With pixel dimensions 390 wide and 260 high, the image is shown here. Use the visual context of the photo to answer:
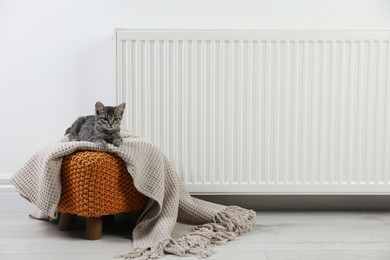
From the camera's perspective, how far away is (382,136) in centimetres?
221

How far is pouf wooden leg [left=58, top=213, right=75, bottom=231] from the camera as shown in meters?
1.95

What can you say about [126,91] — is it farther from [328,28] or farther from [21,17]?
[328,28]

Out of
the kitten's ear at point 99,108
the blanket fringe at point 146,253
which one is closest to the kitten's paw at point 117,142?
the kitten's ear at point 99,108

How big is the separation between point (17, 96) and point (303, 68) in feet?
4.02

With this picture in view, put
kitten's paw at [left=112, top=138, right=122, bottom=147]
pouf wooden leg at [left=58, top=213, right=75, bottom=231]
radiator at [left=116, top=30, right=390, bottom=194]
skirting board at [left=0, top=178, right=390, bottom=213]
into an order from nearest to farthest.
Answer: kitten's paw at [left=112, top=138, right=122, bottom=147] < pouf wooden leg at [left=58, top=213, right=75, bottom=231] < radiator at [left=116, top=30, right=390, bottom=194] < skirting board at [left=0, top=178, right=390, bottom=213]

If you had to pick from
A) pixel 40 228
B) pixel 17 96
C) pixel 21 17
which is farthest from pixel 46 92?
pixel 40 228

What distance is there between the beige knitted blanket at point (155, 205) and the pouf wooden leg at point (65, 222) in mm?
120

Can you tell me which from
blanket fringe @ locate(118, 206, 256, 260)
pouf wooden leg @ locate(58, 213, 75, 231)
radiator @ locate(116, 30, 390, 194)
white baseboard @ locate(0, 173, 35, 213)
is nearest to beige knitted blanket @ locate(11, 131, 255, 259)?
blanket fringe @ locate(118, 206, 256, 260)

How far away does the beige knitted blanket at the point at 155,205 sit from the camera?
171cm

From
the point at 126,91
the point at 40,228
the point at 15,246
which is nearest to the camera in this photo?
the point at 15,246

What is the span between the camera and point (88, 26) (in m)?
2.27

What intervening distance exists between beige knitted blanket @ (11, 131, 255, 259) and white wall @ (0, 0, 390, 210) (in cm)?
40

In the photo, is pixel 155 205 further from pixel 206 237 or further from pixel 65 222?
pixel 65 222

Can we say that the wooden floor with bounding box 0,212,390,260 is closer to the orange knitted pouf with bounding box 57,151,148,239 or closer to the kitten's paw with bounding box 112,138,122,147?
the orange knitted pouf with bounding box 57,151,148,239
